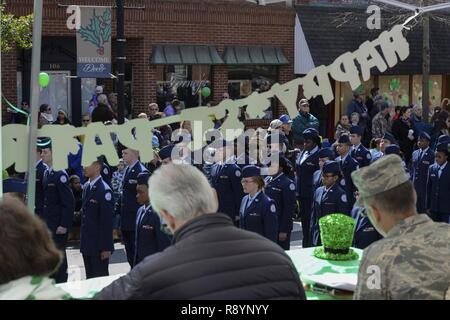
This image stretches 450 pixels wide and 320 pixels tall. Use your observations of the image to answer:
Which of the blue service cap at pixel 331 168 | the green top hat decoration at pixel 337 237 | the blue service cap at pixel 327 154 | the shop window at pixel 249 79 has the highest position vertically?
the shop window at pixel 249 79

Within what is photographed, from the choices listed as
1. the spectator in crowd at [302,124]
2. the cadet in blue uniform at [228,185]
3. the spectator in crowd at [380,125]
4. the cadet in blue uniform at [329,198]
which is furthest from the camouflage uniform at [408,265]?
the spectator in crowd at [380,125]

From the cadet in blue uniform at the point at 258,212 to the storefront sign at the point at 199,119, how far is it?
1441mm

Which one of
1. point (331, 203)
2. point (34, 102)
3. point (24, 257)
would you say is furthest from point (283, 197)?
point (24, 257)

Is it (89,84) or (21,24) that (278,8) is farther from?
(21,24)

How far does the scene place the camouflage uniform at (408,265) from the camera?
3.15 m

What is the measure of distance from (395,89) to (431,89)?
1.98 meters

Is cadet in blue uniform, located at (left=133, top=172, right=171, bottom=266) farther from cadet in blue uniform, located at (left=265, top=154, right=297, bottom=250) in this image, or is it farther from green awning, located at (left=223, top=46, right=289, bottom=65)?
green awning, located at (left=223, top=46, right=289, bottom=65)

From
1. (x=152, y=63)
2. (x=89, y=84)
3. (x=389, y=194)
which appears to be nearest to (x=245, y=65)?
(x=152, y=63)

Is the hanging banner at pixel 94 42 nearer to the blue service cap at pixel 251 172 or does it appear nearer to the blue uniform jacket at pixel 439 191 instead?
the blue uniform jacket at pixel 439 191

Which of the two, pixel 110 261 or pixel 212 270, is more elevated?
pixel 212 270

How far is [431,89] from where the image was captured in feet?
86.3

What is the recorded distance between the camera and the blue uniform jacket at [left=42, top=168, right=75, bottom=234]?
9.23 m

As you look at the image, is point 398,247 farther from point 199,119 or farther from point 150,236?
point 150,236

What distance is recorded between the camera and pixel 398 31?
6.86 metres
